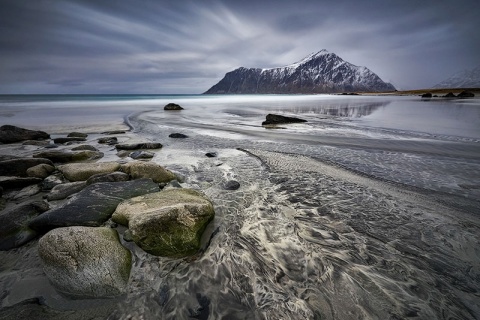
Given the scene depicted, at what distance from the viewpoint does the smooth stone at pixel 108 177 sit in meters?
5.59

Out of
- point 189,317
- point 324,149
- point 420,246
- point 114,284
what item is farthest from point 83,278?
point 324,149

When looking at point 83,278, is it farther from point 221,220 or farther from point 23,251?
point 221,220

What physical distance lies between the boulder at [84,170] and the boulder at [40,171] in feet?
1.01

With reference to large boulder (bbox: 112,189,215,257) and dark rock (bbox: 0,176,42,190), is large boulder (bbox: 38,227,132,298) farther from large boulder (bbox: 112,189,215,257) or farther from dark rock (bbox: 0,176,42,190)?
dark rock (bbox: 0,176,42,190)

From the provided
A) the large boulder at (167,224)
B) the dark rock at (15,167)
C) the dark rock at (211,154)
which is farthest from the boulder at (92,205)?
the dark rock at (15,167)

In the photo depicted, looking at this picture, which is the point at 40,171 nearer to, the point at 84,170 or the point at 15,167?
the point at 15,167

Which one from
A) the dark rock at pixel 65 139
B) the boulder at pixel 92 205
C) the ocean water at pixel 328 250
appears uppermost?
the boulder at pixel 92 205

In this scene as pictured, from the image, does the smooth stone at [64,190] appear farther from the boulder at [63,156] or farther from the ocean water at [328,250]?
the boulder at [63,156]

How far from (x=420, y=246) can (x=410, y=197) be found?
188 cm

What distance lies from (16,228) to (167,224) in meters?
2.72

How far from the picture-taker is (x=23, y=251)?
3.46 metres

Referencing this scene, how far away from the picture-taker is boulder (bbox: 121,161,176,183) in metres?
6.02

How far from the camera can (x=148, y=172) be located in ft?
19.9

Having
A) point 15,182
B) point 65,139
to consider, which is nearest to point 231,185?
point 15,182
